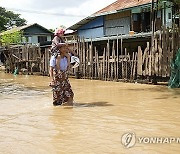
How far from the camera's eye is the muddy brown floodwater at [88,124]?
182 inches

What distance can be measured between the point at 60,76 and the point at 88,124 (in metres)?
2.25

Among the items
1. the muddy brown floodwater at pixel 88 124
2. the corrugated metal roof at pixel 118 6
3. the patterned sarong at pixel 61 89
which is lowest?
the muddy brown floodwater at pixel 88 124

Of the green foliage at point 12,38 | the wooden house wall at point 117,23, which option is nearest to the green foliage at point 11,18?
the green foliage at point 12,38

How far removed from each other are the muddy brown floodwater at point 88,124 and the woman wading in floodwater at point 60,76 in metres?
0.29

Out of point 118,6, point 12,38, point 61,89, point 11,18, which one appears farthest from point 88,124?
point 11,18

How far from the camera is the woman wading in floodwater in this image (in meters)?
7.97

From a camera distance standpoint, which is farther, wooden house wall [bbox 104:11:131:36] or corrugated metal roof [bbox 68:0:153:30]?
wooden house wall [bbox 104:11:131:36]

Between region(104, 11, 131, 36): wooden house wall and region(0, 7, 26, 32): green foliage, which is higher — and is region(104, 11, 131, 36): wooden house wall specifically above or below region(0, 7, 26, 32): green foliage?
below

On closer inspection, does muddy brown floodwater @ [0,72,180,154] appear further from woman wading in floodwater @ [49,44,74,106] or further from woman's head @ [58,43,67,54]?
woman's head @ [58,43,67,54]

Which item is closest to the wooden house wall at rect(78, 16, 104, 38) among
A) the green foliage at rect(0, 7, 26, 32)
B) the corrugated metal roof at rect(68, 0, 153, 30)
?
the corrugated metal roof at rect(68, 0, 153, 30)

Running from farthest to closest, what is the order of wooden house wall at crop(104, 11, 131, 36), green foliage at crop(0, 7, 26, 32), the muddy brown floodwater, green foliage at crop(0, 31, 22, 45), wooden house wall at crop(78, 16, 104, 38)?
Result: green foliage at crop(0, 7, 26, 32) → green foliage at crop(0, 31, 22, 45) → wooden house wall at crop(78, 16, 104, 38) → wooden house wall at crop(104, 11, 131, 36) → the muddy brown floodwater

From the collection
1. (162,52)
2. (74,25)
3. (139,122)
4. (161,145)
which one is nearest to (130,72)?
(162,52)

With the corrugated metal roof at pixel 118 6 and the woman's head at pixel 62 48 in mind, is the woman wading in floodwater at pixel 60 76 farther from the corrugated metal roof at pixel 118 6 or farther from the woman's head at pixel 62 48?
the corrugated metal roof at pixel 118 6

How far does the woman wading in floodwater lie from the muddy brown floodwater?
291mm
